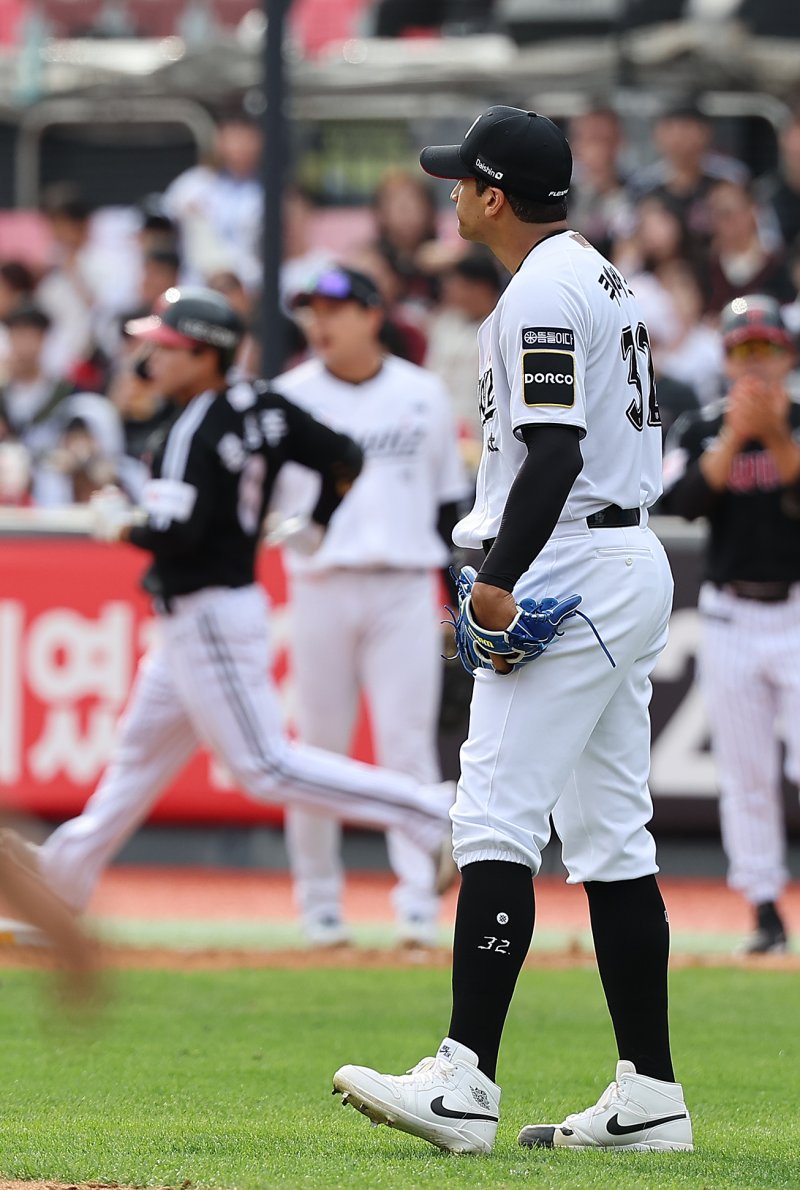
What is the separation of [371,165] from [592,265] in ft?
36.4

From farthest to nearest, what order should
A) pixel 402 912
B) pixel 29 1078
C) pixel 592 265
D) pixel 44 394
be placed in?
pixel 44 394 < pixel 402 912 < pixel 29 1078 < pixel 592 265

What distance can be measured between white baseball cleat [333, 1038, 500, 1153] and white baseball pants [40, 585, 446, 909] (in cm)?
341

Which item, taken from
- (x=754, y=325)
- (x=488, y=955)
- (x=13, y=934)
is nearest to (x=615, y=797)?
(x=488, y=955)

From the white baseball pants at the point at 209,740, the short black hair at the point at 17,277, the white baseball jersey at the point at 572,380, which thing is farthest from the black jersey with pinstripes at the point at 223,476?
the short black hair at the point at 17,277

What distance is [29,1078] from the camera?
16.8ft

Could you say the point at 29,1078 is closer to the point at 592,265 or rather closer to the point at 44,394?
Answer: the point at 592,265

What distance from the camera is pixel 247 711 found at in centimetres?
737

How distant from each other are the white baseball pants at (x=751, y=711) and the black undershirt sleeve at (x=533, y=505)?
433 centimetres

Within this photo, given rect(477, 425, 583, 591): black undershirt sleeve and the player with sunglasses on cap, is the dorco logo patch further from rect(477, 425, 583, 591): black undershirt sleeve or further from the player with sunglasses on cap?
the player with sunglasses on cap

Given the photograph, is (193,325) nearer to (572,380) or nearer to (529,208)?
(529,208)

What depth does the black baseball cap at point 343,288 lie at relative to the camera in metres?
8.15

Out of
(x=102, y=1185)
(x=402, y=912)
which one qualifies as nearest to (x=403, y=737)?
(x=402, y=912)

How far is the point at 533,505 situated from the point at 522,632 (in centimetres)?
26

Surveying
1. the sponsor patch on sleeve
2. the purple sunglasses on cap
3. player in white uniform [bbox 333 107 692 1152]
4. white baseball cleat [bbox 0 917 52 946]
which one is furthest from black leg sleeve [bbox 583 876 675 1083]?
the purple sunglasses on cap
